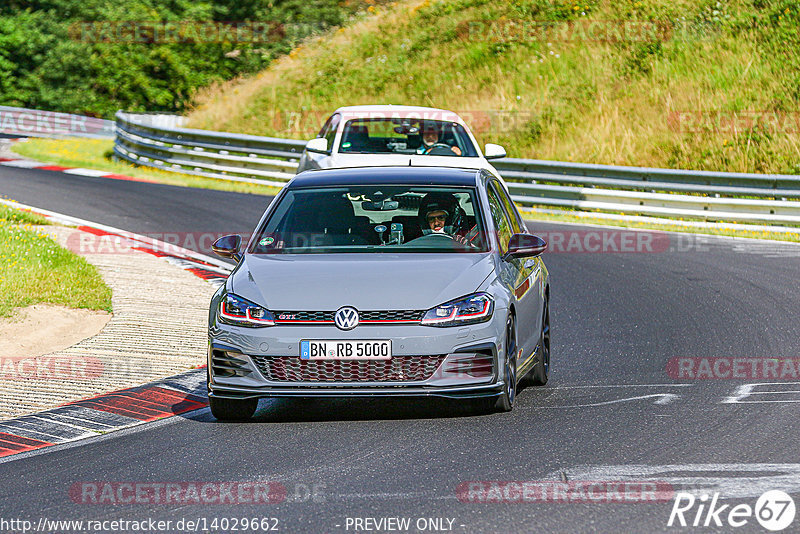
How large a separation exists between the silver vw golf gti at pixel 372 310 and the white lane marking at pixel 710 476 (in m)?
1.36

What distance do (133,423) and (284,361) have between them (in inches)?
48.4

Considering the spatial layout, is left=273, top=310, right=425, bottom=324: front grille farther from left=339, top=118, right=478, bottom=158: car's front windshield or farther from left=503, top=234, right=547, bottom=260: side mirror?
left=339, top=118, right=478, bottom=158: car's front windshield

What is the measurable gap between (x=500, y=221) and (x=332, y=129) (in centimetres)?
851

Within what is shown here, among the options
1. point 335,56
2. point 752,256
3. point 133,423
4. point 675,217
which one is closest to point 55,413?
point 133,423

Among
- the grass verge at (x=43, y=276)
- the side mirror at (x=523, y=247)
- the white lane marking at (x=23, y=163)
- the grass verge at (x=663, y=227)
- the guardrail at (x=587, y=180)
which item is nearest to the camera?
the side mirror at (x=523, y=247)

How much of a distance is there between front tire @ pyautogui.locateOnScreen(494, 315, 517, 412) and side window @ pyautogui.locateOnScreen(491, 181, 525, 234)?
5.27ft

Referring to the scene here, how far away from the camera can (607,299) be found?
1393 cm

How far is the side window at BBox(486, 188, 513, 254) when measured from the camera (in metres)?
9.12

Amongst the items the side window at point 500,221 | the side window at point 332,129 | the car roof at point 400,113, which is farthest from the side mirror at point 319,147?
the side window at point 500,221

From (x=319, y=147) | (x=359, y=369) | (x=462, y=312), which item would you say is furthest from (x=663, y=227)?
(x=359, y=369)

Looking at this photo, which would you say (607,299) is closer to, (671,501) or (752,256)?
(752,256)

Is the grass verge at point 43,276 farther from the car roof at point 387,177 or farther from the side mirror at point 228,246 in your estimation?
the car roof at point 387,177

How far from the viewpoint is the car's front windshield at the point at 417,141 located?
655 inches

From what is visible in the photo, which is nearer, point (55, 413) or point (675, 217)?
point (55, 413)
